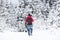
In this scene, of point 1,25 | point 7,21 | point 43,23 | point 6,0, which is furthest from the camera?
point 6,0

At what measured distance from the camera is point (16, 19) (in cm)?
2403

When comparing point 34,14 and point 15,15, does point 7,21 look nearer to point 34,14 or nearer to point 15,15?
point 15,15

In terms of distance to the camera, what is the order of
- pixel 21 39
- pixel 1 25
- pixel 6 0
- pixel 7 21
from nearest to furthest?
1. pixel 21 39
2. pixel 1 25
3. pixel 7 21
4. pixel 6 0

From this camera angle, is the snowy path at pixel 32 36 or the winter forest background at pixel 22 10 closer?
the snowy path at pixel 32 36

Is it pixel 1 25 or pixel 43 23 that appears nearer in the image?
pixel 1 25

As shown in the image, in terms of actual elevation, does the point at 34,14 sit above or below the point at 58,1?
below

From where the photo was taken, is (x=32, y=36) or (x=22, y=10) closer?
(x=32, y=36)

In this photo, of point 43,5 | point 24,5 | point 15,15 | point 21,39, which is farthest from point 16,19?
point 21,39

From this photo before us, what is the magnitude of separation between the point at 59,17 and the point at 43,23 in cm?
199

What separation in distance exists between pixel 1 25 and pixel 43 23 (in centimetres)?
450

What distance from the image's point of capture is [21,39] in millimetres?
12320

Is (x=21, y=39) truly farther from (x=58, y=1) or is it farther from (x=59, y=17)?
(x=58, y=1)

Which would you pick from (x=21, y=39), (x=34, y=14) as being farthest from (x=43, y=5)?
(x=21, y=39)

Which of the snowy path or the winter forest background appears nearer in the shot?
the snowy path
